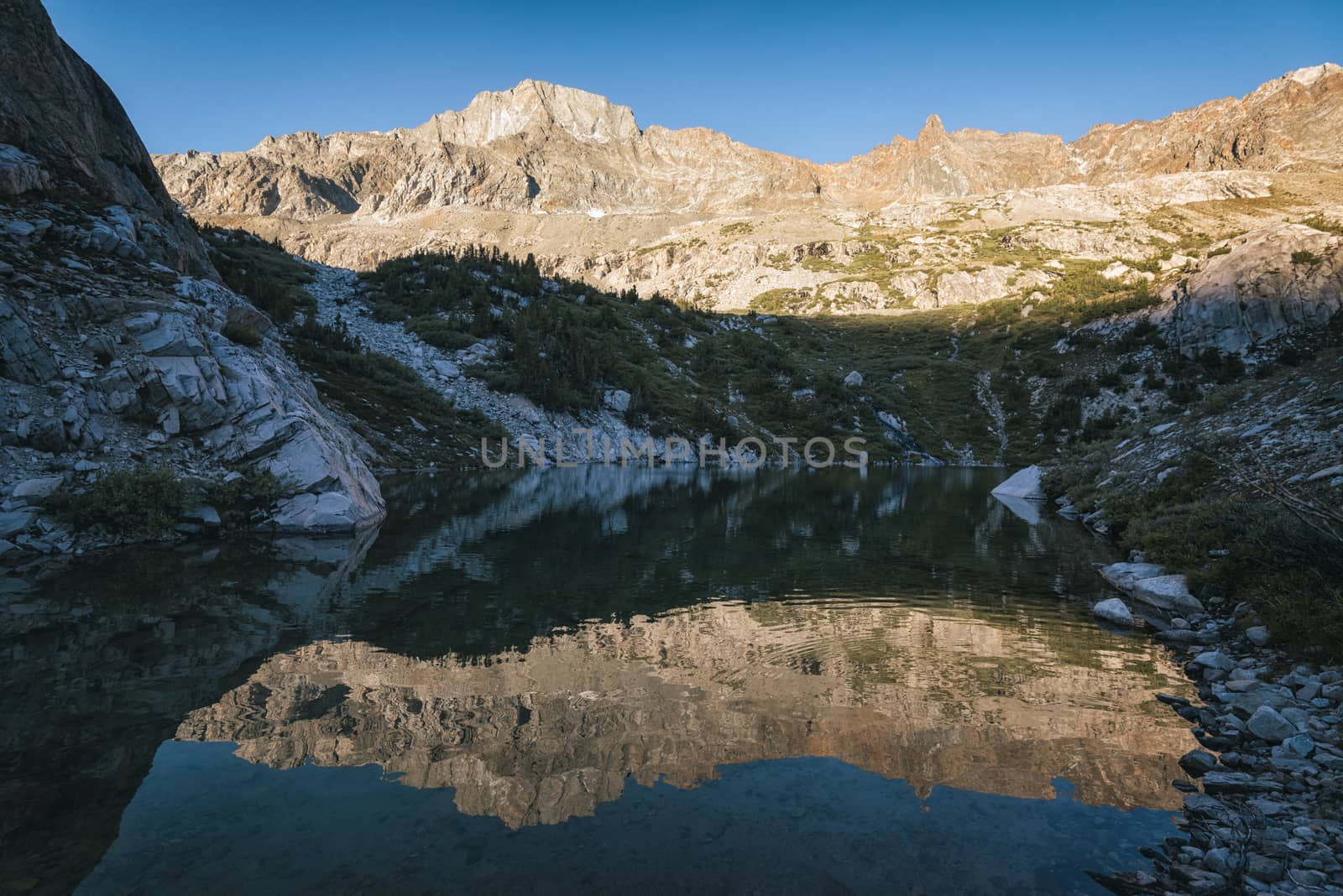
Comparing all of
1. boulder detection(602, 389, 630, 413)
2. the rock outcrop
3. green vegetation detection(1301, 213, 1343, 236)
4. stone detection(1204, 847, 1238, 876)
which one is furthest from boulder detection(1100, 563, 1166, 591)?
green vegetation detection(1301, 213, 1343, 236)

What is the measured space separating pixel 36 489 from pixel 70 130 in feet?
80.6

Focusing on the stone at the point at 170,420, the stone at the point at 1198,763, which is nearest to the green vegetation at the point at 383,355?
the stone at the point at 170,420

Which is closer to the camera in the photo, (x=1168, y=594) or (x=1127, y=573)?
(x=1168, y=594)

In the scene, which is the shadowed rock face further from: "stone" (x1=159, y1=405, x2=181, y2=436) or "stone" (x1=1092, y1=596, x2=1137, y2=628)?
"stone" (x1=1092, y1=596, x2=1137, y2=628)

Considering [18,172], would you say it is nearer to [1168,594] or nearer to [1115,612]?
[1115,612]

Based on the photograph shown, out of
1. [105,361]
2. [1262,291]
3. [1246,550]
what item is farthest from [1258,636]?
[1262,291]

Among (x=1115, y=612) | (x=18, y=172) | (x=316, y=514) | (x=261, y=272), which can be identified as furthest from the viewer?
(x=261, y=272)

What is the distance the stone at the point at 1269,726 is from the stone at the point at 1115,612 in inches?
238

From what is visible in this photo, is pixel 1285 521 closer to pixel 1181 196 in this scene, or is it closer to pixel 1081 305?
pixel 1081 305

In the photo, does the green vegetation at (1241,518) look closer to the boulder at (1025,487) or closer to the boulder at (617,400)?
the boulder at (1025,487)

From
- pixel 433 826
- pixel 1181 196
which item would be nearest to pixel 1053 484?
pixel 433 826

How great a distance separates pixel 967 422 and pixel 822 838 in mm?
91976

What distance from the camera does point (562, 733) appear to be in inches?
338

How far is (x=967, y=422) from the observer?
8981cm
